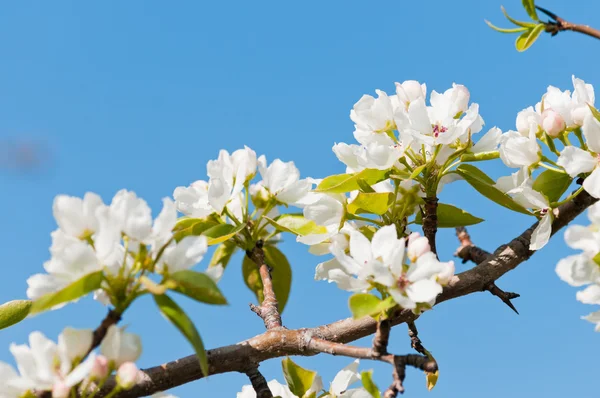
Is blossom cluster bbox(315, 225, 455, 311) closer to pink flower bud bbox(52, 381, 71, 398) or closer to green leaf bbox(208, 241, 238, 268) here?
pink flower bud bbox(52, 381, 71, 398)

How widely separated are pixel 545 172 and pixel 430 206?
Answer: 1.07ft

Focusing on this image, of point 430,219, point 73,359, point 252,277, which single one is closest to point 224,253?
point 252,277

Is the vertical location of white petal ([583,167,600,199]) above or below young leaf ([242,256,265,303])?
below

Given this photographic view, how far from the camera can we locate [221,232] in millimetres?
2213

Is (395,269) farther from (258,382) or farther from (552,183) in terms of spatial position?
(552,183)

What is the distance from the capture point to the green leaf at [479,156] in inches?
81.4

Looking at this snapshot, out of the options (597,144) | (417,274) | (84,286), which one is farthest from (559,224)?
(84,286)

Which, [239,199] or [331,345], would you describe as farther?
[239,199]

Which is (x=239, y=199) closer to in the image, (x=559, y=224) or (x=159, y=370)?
(x=159, y=370)

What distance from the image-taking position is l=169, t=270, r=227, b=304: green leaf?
1405 millimetres

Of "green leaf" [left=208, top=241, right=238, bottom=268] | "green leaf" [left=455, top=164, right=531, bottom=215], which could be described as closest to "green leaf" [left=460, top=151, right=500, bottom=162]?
"green leaf" [left=455, top=164, right=531, bottom=215]

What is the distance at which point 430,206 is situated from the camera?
2.08 metres

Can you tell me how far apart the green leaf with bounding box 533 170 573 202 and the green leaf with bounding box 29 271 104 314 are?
1218 millimetres

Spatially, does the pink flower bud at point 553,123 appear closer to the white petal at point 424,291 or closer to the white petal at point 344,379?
the white petal at point 424,291
